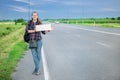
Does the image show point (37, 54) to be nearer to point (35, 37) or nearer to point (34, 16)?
point (35, 37)

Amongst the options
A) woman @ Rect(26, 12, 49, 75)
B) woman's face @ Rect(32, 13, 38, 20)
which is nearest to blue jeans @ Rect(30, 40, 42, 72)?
woman @ Rect(26, 12, 49, 75)

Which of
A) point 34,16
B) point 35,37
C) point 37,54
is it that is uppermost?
point 34,16

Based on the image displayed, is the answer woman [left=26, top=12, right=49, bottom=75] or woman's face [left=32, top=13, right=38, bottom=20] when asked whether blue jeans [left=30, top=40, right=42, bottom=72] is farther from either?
woman's face [left=32, top=13, right=38, bottom=20]

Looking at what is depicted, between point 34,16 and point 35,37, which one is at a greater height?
point 34,16

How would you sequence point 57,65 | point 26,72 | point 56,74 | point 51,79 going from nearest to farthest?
1. point 51,79
2. point 56,74
3. point 26,72
4. point 57,65

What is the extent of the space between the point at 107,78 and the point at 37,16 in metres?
3.14

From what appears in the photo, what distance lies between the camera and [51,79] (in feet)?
29.8

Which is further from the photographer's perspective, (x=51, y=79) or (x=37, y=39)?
(x=37, y=39)

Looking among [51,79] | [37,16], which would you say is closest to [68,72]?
[51,79]

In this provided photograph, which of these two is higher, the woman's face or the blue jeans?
the woman's face

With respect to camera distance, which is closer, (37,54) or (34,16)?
(34,16)

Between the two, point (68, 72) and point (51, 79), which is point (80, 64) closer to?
point (68, 72)

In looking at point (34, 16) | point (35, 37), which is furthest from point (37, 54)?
point (34, 16)

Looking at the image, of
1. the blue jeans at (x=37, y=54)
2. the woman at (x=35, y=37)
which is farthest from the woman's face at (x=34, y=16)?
the blue jeans at (x=37, y=54)
